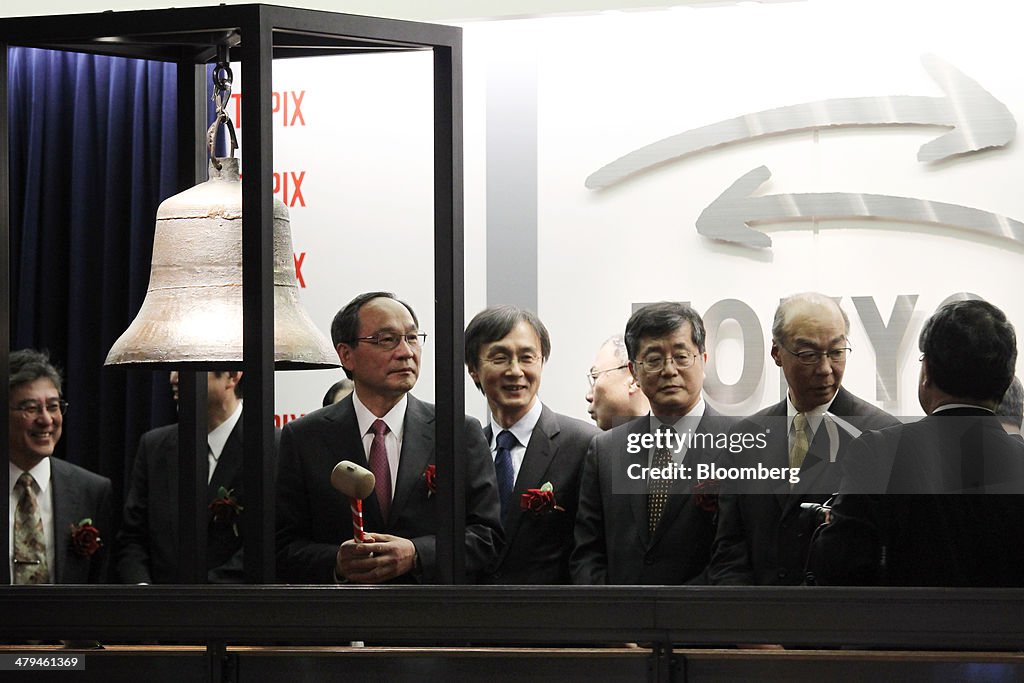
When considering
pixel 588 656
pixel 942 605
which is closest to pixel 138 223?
pixel 588 656

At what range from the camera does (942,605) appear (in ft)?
6.11

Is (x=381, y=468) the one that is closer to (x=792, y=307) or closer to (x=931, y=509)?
(x=792, y=307)

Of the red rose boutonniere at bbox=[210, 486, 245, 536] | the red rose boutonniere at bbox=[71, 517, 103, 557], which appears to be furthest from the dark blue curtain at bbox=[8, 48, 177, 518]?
the red rose boutonniere at bbox=[210, 486, 245, 536]

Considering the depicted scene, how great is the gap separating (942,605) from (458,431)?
0.92 meters

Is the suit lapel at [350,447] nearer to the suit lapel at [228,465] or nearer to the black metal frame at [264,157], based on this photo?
the suit lapel at [228,465]

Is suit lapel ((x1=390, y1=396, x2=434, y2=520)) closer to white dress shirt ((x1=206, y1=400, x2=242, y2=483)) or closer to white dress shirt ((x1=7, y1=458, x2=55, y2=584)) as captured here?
white dress shirt ((x1=206, y1=400, x2=242, y2=483))

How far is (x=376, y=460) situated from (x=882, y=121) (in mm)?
1757

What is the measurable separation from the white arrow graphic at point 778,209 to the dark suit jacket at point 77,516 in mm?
2034

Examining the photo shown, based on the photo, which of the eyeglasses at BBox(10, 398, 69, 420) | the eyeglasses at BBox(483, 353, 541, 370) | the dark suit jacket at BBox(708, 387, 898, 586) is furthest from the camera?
the eyeglasses at BBox(10, 398, 69, 420)

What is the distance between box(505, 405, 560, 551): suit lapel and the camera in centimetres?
397

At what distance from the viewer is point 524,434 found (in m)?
3.99

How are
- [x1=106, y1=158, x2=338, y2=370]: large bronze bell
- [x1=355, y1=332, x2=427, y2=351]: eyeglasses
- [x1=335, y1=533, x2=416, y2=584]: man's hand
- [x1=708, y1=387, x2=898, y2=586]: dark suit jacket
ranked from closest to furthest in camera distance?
1. [x1=106, y1=158, x2=338, y2=370]: large bronze bell
2. [x1=335, y1=533, x2=416, y2=584]: man's hand
3. [x1=708, y1=387, x2=898, y2=586]: dark suit jacket
4. [x1=355, y1=332, x2=427, y2=351]: eyeglasses

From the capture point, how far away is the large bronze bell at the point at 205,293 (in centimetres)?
250

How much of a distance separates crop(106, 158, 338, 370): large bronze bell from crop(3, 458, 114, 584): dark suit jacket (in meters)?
1.74
